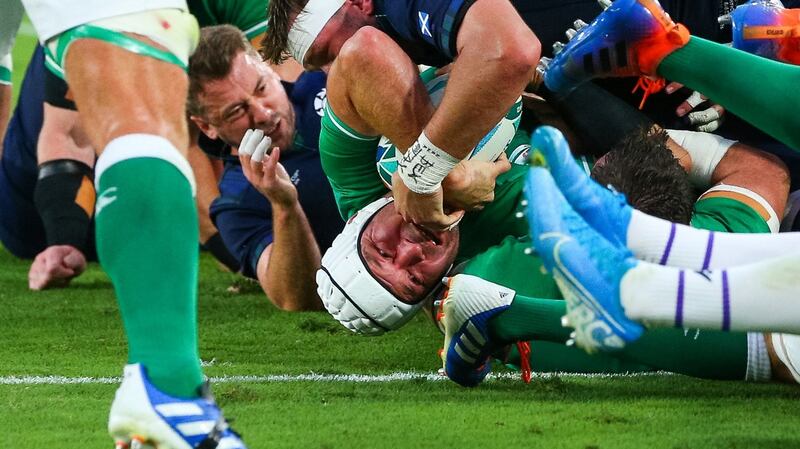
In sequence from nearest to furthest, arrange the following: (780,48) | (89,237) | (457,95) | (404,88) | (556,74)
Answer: (457,95) < (404,88) < (556,74) < (780,48) < (89,237)

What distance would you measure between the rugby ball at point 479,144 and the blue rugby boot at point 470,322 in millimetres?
518

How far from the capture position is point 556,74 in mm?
3461

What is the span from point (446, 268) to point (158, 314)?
1.62 m

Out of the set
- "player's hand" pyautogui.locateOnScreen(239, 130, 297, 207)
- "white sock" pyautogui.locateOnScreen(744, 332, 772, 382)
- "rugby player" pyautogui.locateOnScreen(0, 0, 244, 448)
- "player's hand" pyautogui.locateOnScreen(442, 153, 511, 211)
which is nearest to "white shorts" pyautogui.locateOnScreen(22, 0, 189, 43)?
"rugby player" pyautogui.locateOnScreen(0, 0, 244, 448)

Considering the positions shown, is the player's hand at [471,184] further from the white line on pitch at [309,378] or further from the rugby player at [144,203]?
the rugby player at [144,203]

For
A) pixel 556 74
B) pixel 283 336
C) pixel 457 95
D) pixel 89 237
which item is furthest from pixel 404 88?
pixel 89 237

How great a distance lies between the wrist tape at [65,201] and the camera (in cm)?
527

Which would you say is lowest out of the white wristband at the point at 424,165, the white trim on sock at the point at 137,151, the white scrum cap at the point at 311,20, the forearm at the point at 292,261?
the forearm at the point at 292,261

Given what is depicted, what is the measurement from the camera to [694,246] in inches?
99.4

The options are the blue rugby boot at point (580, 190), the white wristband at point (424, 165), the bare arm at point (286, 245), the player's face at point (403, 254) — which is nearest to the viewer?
the blue rugby boot at point (580, 190)

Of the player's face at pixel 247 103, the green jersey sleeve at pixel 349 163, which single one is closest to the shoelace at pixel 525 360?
the green jersey sleeve at pixel 349 163

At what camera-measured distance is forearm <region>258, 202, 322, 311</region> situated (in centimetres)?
430

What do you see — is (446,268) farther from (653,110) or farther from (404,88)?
(653,110)

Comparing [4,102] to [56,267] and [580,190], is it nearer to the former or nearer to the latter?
[56,267]
